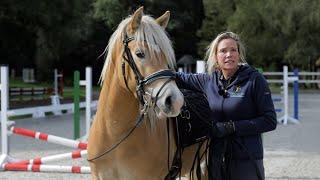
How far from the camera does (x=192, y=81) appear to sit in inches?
179

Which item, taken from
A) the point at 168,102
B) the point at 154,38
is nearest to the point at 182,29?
the point at 154,38

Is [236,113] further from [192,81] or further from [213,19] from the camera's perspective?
[213,19]

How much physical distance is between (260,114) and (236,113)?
0.53 feet

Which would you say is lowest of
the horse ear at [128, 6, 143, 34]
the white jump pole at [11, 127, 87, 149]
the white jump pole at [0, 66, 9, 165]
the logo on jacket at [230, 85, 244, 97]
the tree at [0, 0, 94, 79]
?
the white jump pole at [11, 127, 87, 149]

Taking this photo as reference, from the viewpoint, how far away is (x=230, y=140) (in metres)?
3.88

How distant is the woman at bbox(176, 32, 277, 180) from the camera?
3.75 m

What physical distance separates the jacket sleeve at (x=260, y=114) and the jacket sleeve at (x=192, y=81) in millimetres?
685

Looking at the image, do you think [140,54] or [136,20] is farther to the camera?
[136,20]

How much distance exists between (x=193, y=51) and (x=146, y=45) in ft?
152

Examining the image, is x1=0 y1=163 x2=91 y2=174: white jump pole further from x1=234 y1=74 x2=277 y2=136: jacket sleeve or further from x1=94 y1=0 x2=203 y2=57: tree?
x1=94 y1=0 x2=203 y2=57: tree

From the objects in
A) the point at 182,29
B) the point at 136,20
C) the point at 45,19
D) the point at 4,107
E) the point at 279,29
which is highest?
the point at 182,29

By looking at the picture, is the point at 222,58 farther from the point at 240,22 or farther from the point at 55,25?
the point at 240,22

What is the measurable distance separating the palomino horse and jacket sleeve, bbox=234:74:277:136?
0.55 meters

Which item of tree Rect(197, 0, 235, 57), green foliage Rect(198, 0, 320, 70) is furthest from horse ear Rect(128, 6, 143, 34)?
tree Rect(197, 0, 235, 57)
